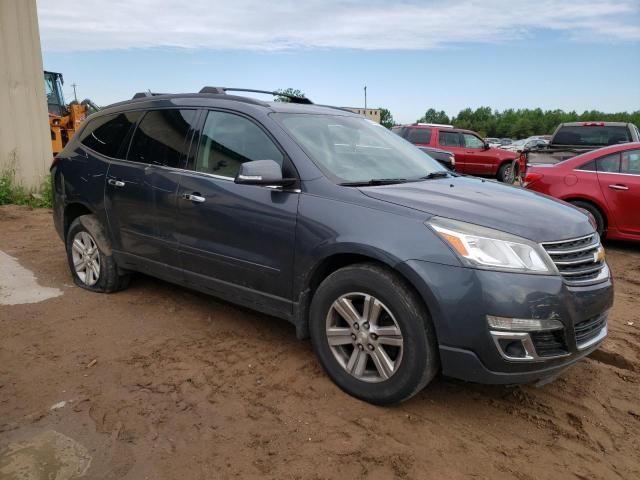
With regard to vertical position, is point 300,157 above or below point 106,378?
above

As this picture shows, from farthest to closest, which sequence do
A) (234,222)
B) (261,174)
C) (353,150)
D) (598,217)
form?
1. (598,217)
2. (353,150)
3. (234,222)
4. (261,174)

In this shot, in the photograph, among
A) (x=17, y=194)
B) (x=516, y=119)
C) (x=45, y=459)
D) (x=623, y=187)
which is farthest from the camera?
(x=516, y=119)

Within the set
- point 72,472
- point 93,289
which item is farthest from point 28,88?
point 72,472

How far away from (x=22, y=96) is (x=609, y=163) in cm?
998

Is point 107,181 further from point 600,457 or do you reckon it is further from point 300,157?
point 600,457

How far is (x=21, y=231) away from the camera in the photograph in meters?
7.89

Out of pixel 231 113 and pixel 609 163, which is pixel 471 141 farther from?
pixel 231 113

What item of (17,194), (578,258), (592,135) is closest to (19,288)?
(578,258)

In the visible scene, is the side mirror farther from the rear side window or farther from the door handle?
the rear side window

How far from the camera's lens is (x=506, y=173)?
16.6m

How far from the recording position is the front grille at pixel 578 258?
9.46ft

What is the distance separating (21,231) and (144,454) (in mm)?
A: 6411

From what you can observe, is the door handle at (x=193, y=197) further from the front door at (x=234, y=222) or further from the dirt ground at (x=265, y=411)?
the dirt ground at (x=265, y=411)

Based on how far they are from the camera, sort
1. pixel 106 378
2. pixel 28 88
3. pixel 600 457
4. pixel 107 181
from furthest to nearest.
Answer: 1. pixel 28 88
2. pixel 107 181
3. pixel 106 378
4. pixel 600 457
